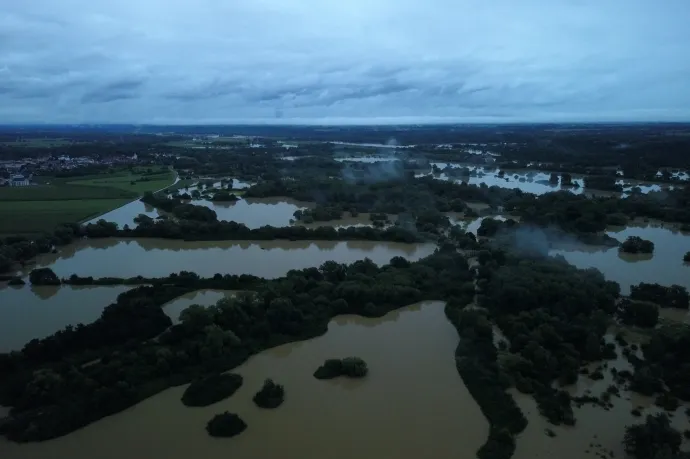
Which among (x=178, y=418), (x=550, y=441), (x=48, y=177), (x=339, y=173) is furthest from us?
(x=339, y=173)

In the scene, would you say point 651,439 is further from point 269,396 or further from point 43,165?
point 43,165

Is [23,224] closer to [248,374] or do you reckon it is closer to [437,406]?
[248,374]

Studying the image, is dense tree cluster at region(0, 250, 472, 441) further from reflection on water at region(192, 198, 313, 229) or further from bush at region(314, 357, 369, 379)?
reflection on water at region(192, 198, 313, 229)

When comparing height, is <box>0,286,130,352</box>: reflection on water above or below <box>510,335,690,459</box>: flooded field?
above

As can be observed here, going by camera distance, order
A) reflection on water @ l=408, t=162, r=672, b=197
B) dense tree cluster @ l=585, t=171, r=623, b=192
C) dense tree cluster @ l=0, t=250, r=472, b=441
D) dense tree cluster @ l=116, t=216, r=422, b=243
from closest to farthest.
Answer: dense tree cluster @ l=0, t=250, r=472, b=441 → dense tree cluster @ l=116, t=216, r=422, b=243 → dense tree cluster @ l=585, t=171, r=623, b=192 → reflection on water @ l=408, t=162, r=672, b=197

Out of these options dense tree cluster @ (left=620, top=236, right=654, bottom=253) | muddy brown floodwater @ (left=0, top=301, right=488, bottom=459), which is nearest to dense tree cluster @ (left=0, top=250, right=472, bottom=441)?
muddy brown floodwater @ (left=0, top=301, right=488, bottom=459)

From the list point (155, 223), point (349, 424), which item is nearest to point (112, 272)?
point (155, 223)

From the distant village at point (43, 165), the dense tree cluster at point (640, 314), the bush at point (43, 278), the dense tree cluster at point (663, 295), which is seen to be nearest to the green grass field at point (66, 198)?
the distant village at point (43, 165)
